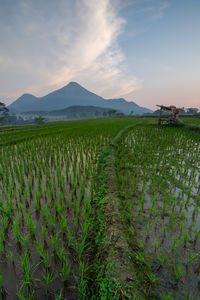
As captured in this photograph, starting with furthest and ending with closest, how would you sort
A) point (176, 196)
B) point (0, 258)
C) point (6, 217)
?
point (176, 196)
point (6, 217)
point (0, 258)

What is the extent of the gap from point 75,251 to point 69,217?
21.8 inches

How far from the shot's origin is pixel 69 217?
2098 millimetres

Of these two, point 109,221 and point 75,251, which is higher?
point 109,221

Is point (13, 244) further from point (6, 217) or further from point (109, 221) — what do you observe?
point (109, 221)

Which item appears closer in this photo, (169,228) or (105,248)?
(105,248)

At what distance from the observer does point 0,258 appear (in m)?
1.50

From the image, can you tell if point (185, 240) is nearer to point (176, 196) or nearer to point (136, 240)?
point (136, 240)

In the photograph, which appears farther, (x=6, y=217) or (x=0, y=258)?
(x=6, y=217)

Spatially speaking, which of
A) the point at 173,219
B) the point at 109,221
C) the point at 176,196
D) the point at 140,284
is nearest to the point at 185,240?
the point at 173,219

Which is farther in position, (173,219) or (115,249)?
(173,219)

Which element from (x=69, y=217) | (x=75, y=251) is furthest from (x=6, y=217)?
(x=75, y=251)

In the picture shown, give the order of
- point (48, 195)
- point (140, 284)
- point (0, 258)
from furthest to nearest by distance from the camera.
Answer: point (48, 195) < point (0, 258) < point (140, 284)

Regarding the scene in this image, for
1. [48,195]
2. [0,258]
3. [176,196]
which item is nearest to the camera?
[0,258]

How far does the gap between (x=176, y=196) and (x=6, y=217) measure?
2.87 meters
